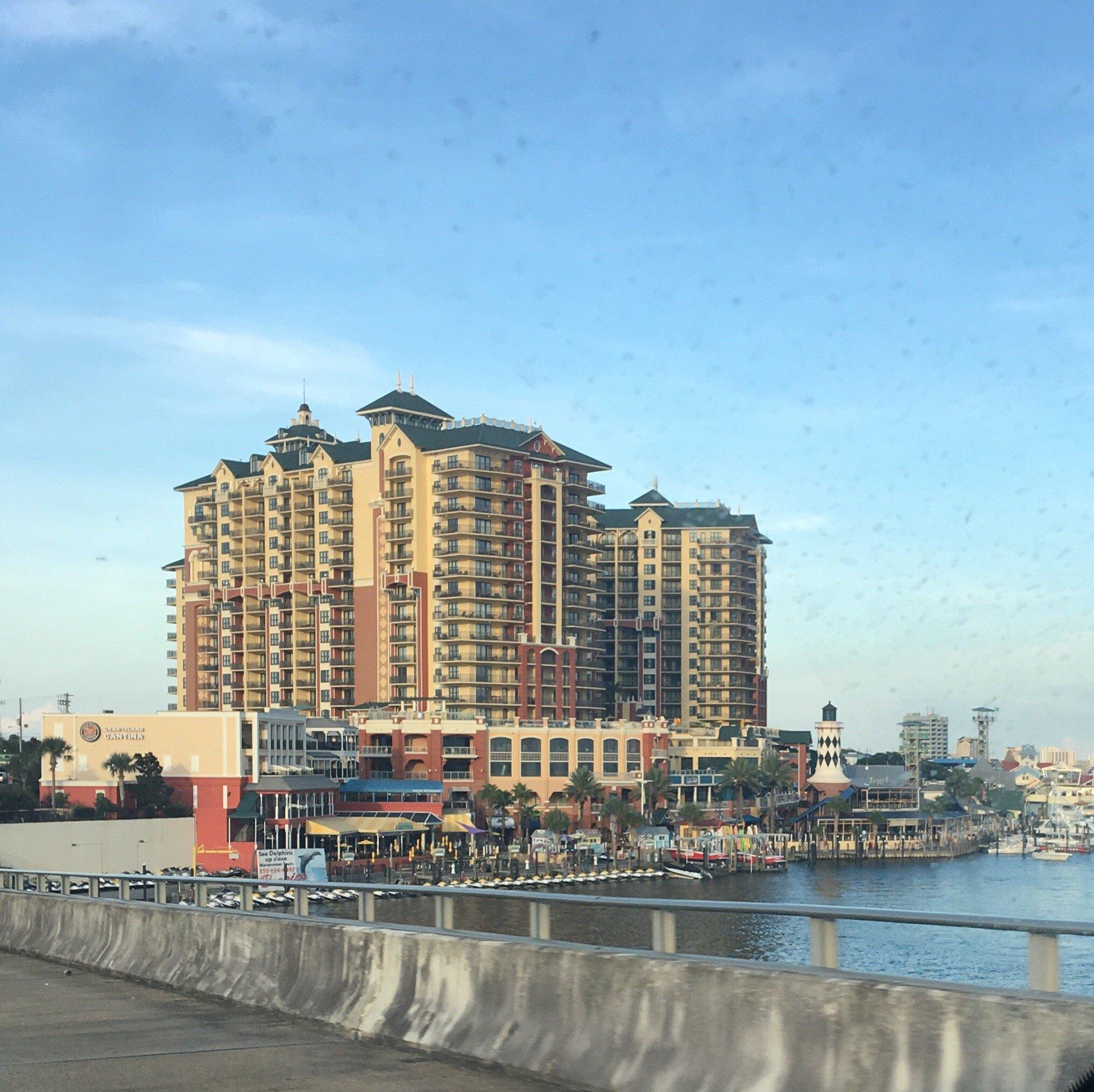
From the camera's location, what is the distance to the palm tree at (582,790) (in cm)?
16212

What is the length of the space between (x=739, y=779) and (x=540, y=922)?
180058 millimetres

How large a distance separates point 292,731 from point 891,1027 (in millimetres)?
136441

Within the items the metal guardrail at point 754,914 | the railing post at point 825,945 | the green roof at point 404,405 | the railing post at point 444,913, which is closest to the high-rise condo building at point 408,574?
the green roof at point 404,405

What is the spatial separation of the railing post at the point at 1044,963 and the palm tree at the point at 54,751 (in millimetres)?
131374

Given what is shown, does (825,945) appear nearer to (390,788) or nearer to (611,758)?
(390,788)

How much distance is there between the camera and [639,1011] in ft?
36.5

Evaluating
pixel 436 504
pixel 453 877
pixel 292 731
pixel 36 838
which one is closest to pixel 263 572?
pixel 436 504

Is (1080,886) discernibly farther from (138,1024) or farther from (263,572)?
(138,1024)

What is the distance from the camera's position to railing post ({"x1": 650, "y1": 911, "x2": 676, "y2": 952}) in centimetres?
1120

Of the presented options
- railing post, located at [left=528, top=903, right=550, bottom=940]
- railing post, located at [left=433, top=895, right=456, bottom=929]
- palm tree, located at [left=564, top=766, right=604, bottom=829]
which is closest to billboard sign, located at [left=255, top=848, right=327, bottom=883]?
palm tree, located at [left=564, top=766, right=604, bottom=829]

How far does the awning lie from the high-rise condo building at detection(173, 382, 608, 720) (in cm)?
1746

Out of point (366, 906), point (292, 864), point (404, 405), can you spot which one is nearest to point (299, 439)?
point (404, 405)

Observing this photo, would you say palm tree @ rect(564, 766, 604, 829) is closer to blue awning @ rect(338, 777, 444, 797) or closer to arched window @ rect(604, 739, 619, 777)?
arched window @ rect(604, 739, 619, 777)

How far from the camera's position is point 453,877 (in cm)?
13750
